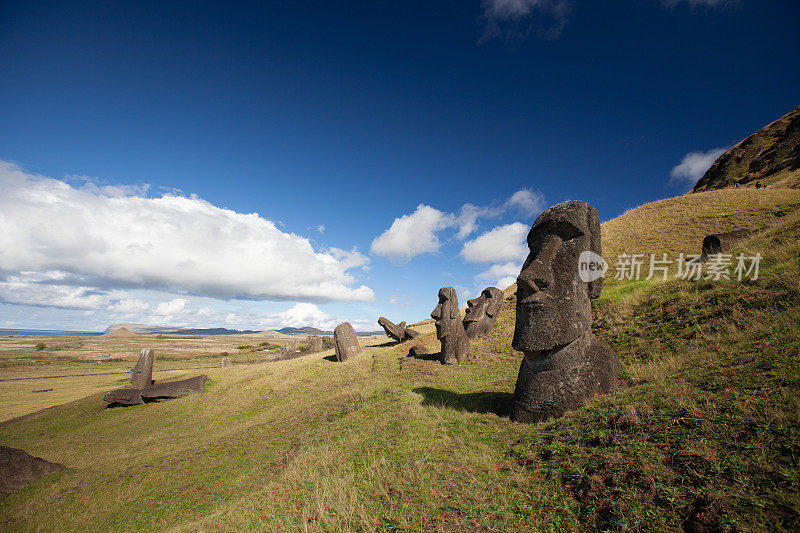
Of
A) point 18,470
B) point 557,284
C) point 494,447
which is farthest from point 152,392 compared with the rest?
point 557,284

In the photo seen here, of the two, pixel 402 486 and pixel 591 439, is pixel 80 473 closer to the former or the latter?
pixel 402 486

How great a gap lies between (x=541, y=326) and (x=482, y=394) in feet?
11.1

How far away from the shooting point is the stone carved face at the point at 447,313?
14.5 m

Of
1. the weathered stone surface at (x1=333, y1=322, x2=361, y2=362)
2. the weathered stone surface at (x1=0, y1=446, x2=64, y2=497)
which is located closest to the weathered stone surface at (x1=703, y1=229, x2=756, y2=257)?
the weathered stone surface at (x1=333, y1=322, x2=361, y2=362)

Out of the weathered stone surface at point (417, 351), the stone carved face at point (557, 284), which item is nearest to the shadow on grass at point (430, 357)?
the weathered stone surface at point (417, 351)

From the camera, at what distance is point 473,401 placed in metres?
8.18

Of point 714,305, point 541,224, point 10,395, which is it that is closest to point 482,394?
point 541,224

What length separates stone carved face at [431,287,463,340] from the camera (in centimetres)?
1454

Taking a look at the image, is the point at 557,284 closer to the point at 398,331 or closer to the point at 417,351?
the point at 417,351

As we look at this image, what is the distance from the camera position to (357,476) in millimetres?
5320

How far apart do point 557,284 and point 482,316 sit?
13048 mm

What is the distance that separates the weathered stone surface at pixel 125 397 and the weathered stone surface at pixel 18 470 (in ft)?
22.6

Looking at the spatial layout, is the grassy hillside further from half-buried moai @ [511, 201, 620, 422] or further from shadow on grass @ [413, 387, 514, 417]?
half-buried moai @ [511, 201, 620, 422]

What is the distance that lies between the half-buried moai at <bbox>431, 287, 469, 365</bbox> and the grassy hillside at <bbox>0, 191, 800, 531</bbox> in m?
1.11
